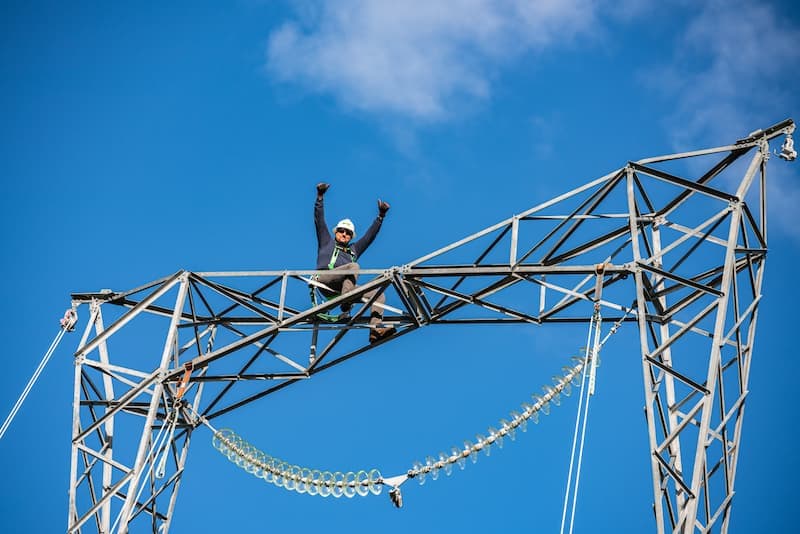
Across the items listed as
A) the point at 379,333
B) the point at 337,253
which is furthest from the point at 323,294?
the point at 379,333

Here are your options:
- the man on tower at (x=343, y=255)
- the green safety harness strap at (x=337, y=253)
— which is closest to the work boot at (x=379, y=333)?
the man on tower at (x=343, y=255)

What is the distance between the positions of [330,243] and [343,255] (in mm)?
324

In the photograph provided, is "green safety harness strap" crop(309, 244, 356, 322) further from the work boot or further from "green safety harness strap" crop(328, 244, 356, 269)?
the work boot

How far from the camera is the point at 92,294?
65.5ft

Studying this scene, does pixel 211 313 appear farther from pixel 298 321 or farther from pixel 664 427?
pixel 664 427

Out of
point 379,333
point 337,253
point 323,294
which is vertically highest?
point 337,253

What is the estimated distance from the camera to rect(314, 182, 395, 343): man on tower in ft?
62.3

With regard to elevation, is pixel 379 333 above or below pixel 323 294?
below

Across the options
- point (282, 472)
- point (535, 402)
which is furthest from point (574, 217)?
point (282, 472)

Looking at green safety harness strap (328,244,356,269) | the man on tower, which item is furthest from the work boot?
green safety harness strap (328,244,356,269)

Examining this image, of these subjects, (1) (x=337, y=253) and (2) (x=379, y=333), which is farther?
(1) (x=337, y=253)

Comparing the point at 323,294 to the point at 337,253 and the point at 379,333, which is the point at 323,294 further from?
the point at 379,333

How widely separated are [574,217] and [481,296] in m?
1.88

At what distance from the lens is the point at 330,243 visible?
19938 mm
